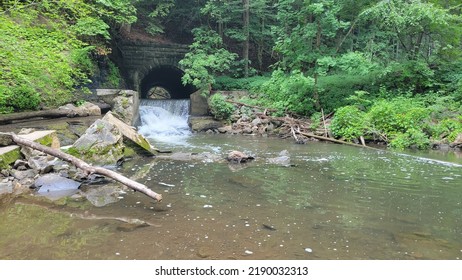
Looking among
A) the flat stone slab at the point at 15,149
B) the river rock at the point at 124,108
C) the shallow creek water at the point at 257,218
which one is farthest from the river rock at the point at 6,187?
the river rock at the point at 124,108

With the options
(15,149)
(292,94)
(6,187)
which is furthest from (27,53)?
(292,94)

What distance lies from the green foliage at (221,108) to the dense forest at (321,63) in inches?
5.4

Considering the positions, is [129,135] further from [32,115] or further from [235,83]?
[235,83]

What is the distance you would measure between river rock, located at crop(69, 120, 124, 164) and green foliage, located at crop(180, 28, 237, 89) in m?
11.4

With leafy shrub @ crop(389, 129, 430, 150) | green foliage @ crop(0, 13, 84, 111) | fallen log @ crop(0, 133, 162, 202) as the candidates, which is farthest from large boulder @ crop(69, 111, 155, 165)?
leafy shrub @ crop(389, 129, 430, 150)

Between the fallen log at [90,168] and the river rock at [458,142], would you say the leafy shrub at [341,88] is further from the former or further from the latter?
the fallen log at [90,168]

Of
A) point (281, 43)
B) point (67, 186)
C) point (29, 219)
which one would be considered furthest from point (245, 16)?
point (29, 219)

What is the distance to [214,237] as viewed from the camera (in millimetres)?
4234

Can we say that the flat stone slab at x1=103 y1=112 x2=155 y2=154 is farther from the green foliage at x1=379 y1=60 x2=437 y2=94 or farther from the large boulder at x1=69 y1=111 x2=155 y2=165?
the green foliage at x1=379 y1=60 x2=437 y2=94

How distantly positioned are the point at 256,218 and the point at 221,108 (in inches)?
557

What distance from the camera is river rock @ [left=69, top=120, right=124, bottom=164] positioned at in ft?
26.9

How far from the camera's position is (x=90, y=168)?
20.3 feet

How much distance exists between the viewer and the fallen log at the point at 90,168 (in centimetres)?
527
